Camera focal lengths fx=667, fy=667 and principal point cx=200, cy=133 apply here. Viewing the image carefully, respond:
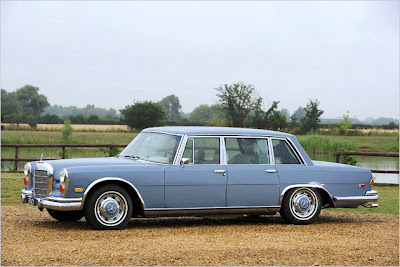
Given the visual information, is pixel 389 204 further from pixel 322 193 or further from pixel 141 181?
pixel 141 181

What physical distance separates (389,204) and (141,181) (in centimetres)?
788

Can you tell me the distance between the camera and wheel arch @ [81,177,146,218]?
33.6ft

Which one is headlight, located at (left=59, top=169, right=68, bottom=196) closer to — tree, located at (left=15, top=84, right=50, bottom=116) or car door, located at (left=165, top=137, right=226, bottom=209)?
car door, located at (left=165, top=137, right=226, bottom=209)

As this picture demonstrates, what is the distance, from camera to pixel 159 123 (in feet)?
207

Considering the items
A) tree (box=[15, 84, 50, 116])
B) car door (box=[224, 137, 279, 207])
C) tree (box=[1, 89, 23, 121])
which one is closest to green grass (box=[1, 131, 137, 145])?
tree (box=[1, 89, 23, 121])

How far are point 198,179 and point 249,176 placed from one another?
0.92 meters

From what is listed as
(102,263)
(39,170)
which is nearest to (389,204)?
(39,170)

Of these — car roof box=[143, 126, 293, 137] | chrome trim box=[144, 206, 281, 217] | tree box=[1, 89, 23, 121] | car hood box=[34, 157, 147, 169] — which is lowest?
chrome trim box=[144, 206, 281, 217]

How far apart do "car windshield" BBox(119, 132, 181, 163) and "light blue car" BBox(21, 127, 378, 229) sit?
0.02 m

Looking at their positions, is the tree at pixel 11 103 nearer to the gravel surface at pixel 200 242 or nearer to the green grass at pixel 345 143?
the green grass at pixel 345 143

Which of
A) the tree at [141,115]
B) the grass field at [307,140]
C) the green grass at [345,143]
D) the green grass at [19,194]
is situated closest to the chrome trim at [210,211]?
the green grass at [19,194]

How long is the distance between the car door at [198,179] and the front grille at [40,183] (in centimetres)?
193

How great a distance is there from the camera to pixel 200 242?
30.3 ft

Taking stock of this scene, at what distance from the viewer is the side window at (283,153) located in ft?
38.4
